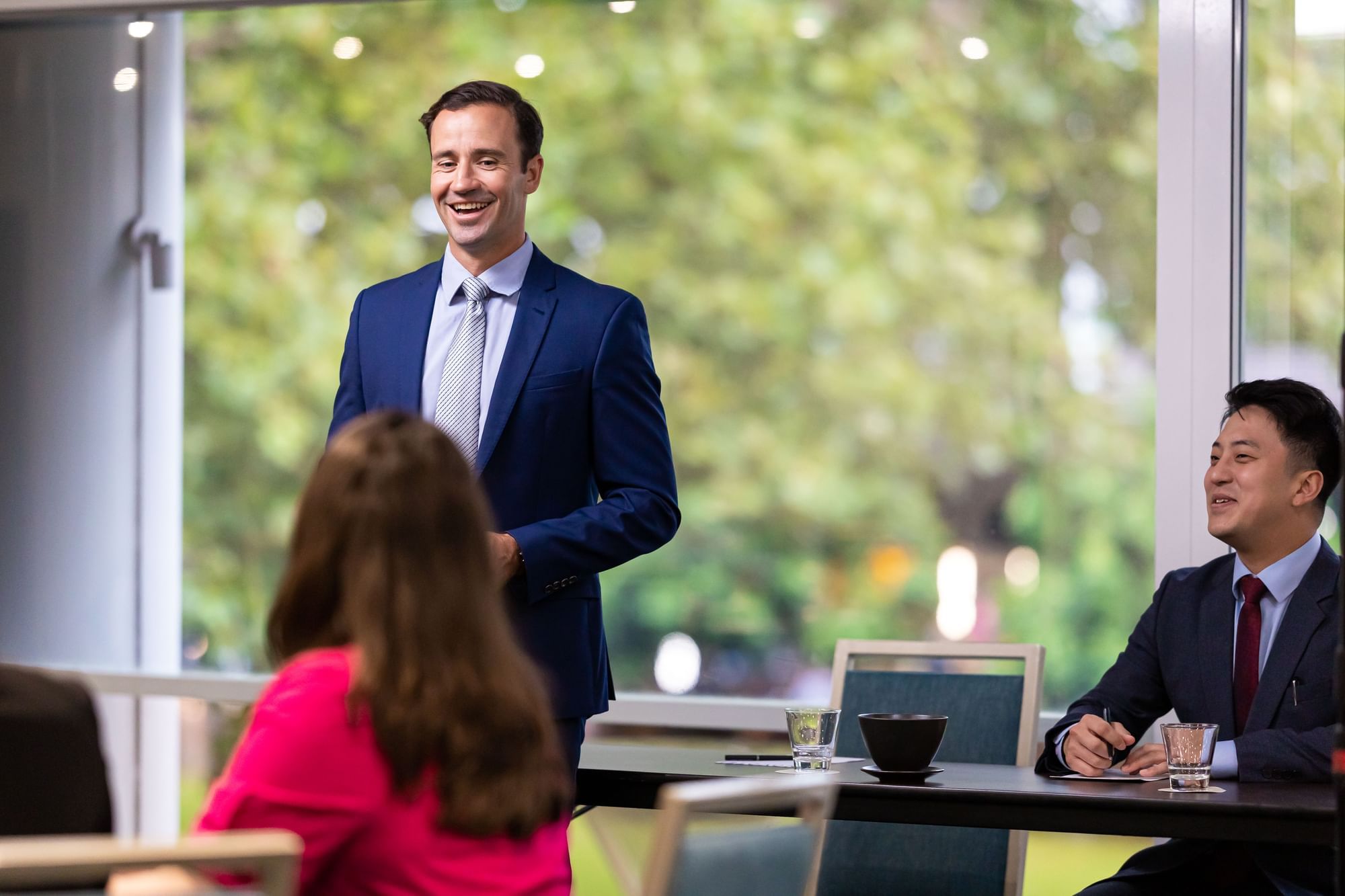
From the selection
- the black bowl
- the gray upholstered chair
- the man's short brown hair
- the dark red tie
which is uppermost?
the man's short brown hair

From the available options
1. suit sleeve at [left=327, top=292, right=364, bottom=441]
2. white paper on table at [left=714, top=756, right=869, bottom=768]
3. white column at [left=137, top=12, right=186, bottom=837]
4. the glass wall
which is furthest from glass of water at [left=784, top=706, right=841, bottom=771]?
white column at [left=137, top=12, right=186, bottom=837]

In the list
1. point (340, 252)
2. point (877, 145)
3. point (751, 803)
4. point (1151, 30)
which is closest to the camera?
point (751, 803)

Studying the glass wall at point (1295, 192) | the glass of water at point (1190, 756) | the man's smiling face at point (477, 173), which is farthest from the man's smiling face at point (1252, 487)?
the man's smiling face at point (477, 173)

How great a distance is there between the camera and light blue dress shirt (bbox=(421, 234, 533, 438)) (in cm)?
253

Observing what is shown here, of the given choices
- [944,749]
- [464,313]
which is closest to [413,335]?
[464,313]

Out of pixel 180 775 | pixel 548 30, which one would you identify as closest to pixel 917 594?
pixel 548 30

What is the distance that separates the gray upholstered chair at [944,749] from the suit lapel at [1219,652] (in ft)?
1.16

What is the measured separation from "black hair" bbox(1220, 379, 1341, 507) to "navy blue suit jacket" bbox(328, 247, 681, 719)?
100cm

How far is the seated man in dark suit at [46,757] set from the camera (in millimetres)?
1558

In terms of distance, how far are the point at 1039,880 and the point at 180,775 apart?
210cm

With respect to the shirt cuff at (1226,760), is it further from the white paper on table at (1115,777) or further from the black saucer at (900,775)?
the black saucer at (900,775)

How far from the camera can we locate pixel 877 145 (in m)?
3.56

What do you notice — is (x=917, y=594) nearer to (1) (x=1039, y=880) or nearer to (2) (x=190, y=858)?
(1) (x=1039, y=880)

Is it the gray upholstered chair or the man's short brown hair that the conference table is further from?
the man's short brown hair
